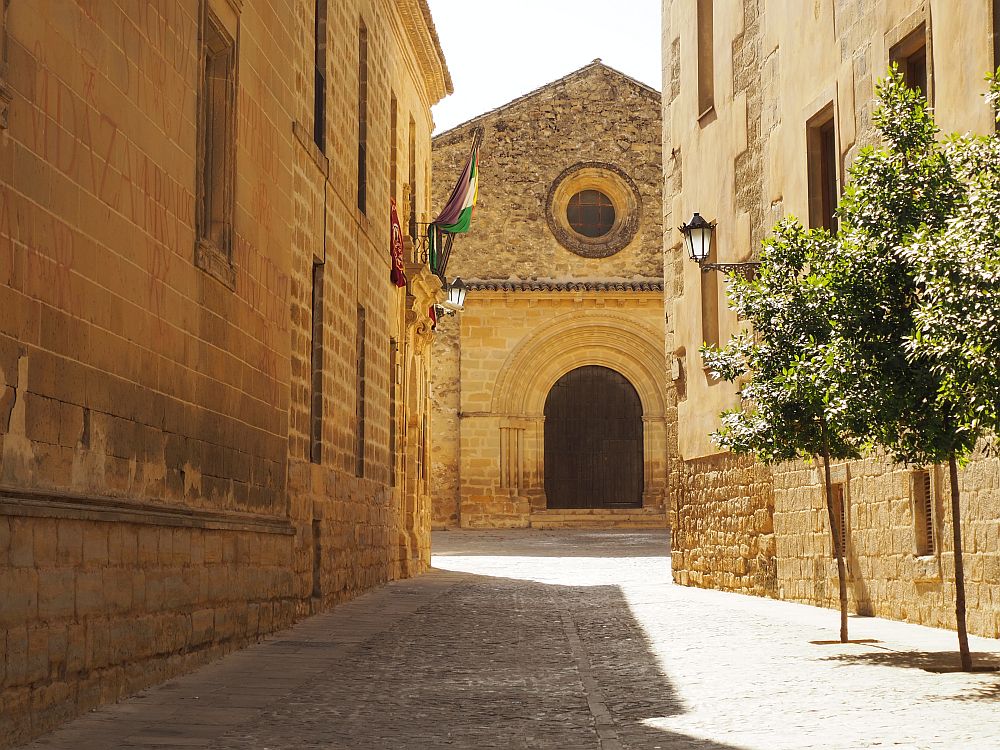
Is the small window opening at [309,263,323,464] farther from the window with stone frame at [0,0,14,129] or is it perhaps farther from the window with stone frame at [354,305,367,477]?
the window with stone frame at [0,0,14,129]

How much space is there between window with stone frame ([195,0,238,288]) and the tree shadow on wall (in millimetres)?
3115

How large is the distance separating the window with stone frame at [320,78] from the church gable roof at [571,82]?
73.1ft

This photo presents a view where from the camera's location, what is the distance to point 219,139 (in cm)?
1023

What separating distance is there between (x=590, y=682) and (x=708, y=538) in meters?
9.80

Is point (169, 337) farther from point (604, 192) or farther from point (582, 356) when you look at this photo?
point (604, 192)

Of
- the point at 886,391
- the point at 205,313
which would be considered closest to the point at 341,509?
the point at 205,313

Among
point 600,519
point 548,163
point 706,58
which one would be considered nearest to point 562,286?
point 548,163

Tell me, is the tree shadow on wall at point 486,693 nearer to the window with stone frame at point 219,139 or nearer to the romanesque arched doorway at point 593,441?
the window with stone frame at point 219,139

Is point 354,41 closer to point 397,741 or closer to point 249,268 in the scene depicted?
point 249,268

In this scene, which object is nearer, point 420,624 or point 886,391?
point 886,391

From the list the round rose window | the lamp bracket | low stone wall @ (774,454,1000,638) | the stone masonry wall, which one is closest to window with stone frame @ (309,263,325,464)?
the lamp bracket

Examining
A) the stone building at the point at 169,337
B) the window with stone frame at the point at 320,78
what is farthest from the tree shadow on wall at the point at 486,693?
the window with stone frame at the point at 320,78

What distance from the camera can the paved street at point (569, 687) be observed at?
21.5 ft

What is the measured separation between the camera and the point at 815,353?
371 inches
